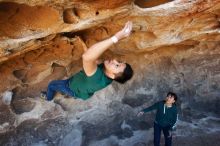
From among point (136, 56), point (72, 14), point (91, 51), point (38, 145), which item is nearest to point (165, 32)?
point (136, 56)

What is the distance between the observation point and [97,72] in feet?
12.8

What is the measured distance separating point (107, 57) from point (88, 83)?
68.2 inches

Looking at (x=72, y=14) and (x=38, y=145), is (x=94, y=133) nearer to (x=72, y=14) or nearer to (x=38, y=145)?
(x=38, y=145)

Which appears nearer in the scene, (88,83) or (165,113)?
(88,83)

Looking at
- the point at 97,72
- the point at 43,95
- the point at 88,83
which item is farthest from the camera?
the point at 43,95

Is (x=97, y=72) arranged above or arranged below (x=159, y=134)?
above

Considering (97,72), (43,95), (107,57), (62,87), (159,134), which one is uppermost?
(97,72)

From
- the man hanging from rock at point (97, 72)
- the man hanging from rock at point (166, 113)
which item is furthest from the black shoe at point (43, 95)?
the man hanging from rock at point (166, 113)

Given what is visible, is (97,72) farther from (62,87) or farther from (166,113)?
(166,113)

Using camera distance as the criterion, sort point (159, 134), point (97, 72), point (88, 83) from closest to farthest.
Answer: point (97, 72) → point (88, 83) → point (159, 134)

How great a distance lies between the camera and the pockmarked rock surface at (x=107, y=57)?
429cm

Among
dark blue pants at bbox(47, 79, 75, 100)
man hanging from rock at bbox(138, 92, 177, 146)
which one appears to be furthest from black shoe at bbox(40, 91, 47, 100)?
man hanging from rock at bbox(138, 92, 177, 146)

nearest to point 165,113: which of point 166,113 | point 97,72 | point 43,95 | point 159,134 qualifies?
point 166,113

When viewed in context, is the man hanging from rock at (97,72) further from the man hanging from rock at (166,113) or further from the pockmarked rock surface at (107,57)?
the man hanging from rock at (166,113)
